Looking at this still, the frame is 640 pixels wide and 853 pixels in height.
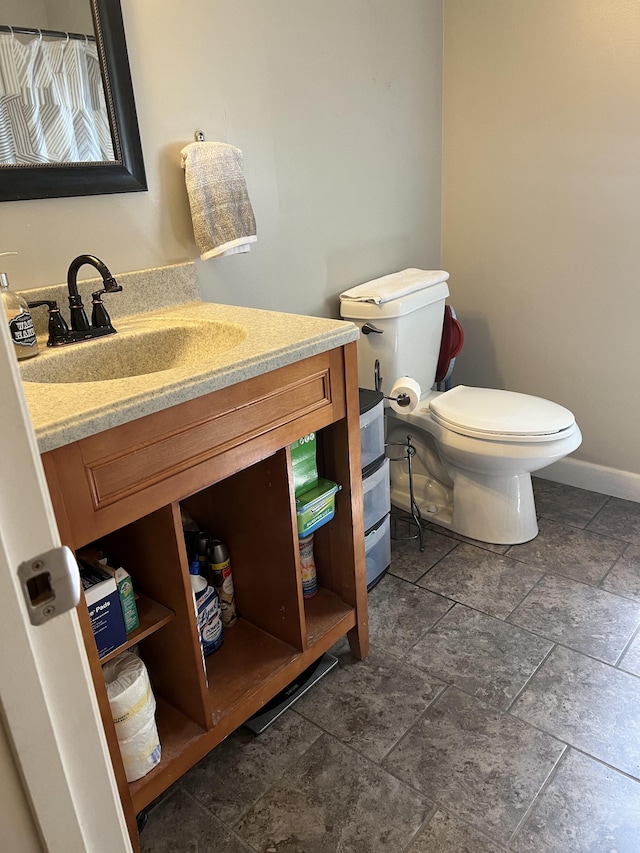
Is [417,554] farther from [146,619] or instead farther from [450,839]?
[146,619]

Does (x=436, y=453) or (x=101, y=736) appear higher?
(x=101, y=736)

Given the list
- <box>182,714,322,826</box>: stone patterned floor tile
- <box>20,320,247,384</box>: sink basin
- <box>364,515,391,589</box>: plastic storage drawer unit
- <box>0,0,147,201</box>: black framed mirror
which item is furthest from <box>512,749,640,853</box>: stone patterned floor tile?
<box>0,0,147,201</box>: black framed mirror

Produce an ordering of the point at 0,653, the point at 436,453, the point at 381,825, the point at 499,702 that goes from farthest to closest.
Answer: the point at 436,453 < the point at 499,702 < the point at 381,825 < the point at 0,653

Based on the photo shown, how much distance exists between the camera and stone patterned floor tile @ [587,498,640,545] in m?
2.20

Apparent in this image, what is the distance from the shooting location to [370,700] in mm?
1564

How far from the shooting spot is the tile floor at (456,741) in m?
1.25

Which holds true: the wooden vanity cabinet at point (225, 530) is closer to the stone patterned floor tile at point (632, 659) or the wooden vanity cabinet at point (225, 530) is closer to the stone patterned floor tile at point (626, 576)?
the stone patterned floor tile at point (632, 659)

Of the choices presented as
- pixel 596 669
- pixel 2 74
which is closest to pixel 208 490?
pixel 2 74

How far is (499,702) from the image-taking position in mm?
1535

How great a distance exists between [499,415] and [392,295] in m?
0.50

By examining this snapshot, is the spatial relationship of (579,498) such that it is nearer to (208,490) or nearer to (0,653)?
(208,490)

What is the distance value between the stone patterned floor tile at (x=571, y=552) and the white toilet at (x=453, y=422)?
0.05 meters

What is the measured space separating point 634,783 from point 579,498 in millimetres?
1258

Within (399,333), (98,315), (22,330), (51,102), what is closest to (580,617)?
(399,333)
